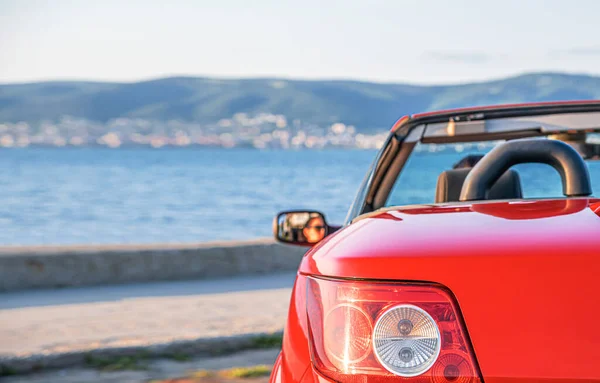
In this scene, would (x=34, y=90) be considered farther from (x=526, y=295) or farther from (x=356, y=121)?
(x=526, y=295)

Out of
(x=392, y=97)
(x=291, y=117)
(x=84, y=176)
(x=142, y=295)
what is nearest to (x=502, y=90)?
(x=392, y=97)

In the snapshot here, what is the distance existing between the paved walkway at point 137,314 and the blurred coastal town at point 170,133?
396 feet

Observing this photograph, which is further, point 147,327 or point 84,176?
point 84,176

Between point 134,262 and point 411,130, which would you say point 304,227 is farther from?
point 134,262

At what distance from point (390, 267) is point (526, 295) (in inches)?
9.9

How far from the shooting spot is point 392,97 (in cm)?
13312

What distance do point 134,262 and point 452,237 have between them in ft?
26.0

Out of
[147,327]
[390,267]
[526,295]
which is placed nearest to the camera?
[526,295]

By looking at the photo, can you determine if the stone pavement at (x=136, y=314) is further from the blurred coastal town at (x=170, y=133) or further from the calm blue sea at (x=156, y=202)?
the blurred coastal town at (x=170, y=133)

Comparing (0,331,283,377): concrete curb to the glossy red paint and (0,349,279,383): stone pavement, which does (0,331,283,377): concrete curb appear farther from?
the glossy red paint

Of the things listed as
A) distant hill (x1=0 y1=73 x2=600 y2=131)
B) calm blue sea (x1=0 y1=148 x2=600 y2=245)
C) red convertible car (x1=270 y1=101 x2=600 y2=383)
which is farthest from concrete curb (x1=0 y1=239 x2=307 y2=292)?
distant hill (x1=0 y1=73 x2=600 y2=131)

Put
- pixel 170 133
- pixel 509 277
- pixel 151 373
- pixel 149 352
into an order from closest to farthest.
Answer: pixel 509 277, pixel 151 373, pixel 149 352, pixel 170 133

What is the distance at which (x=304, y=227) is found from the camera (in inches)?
121

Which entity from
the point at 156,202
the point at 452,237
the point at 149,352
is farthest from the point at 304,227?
the point at 156,202
